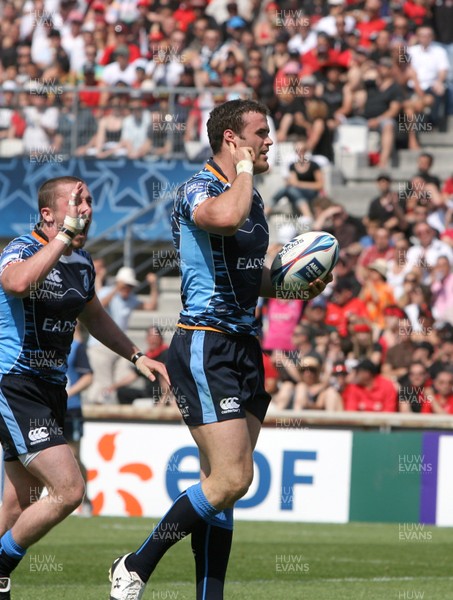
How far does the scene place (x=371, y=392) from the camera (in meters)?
Answer: 14.6

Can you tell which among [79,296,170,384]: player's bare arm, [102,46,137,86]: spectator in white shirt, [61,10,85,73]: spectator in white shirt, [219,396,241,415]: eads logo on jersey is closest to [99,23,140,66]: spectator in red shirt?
[102,46,137,86]: spectator in white shirt

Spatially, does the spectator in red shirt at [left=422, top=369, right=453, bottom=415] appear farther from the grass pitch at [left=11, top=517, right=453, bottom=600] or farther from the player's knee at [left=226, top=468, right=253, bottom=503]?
the player's knee at [left=226, top=468, right=253, bottom=503]

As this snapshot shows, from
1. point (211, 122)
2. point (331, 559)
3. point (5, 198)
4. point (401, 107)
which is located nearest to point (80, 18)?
point (5, 198)

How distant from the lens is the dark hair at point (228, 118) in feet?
21.1

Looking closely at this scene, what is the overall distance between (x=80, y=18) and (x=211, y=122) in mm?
16494

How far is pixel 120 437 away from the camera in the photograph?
14.3m

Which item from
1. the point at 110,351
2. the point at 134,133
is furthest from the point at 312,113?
the point at 110,351

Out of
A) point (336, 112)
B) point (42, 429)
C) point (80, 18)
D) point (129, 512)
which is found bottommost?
point (129, 512)

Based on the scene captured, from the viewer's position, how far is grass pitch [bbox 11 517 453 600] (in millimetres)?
8422

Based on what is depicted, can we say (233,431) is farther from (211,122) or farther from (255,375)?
(211,122)

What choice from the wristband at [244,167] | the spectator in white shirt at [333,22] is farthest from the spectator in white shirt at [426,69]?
the wristband at [244,167]

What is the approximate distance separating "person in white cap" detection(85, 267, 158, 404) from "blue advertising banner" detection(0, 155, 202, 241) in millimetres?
1454

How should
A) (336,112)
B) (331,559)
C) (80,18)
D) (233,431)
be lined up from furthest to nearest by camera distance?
(80,18) → (336,112) → (331,559) → (233,431)

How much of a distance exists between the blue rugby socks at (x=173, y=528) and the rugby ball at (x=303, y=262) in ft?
3.86
